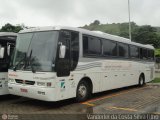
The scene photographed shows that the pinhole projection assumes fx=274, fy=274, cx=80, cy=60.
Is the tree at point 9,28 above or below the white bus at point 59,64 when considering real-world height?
above

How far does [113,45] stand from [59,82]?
17.1 ft

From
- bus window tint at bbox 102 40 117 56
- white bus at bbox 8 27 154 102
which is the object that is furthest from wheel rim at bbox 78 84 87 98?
bus window tint at bbox 102 40 117 56

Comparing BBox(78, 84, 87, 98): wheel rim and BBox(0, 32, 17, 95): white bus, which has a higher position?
BBox(0, 32, 17, 95): white bus

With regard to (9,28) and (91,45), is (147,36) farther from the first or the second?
(91,45)

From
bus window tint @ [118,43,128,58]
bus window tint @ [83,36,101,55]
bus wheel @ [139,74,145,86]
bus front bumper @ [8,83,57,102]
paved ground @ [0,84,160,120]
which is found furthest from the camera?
bus wheel @ [139,74,145,86]

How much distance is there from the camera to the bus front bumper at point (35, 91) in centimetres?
962

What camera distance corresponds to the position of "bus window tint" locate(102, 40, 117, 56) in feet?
43.7

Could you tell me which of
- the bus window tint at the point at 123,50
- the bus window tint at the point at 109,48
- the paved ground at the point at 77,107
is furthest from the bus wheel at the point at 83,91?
the bus window tint at the point at 123,50

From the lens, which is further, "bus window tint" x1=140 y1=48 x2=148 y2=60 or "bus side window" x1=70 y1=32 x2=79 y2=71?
"bus window tint" x1=140 y1=48 x2=148 y2=60

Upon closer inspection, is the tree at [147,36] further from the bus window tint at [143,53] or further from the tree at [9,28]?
the bus window tint at [143,53]

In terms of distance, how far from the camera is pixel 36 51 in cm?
1031

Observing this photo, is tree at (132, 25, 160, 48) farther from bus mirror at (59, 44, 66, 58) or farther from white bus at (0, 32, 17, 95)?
bus mirror at (59, 44, 66, 58)

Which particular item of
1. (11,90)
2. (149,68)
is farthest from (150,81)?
(11,90)

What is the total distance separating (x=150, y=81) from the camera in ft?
67.4
